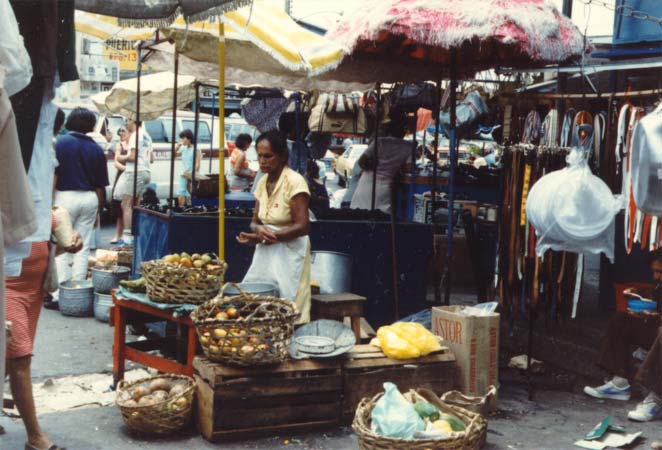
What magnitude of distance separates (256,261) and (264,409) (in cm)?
131

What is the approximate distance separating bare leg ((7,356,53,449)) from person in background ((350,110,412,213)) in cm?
609

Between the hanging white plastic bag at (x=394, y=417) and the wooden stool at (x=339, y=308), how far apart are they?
1931mm

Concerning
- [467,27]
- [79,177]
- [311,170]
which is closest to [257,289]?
[467,27]

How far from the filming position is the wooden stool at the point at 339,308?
6406 mm

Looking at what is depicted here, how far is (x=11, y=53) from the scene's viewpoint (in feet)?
10.2

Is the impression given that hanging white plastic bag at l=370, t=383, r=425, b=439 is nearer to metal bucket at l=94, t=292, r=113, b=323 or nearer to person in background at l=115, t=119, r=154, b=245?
metal bucket at l=94, t=292, r=113, b=323

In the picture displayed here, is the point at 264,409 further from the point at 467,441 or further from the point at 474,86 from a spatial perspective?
the point at 474,86

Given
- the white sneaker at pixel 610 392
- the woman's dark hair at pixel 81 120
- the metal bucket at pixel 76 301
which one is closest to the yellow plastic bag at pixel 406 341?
the white sneaker at pixel 610 392

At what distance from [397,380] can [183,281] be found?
1630mm

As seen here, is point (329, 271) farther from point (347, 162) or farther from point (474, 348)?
point (347, 162)

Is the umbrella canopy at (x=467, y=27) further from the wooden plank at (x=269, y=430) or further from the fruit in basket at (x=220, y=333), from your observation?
the wooden plank at (x=269, y=430)

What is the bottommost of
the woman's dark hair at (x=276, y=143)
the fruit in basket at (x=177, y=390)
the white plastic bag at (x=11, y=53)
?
the fruit in basket at (x=177, y=390)

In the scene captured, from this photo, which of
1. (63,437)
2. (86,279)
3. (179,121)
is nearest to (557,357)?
(63,437)

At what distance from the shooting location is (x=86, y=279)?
9242 mm
